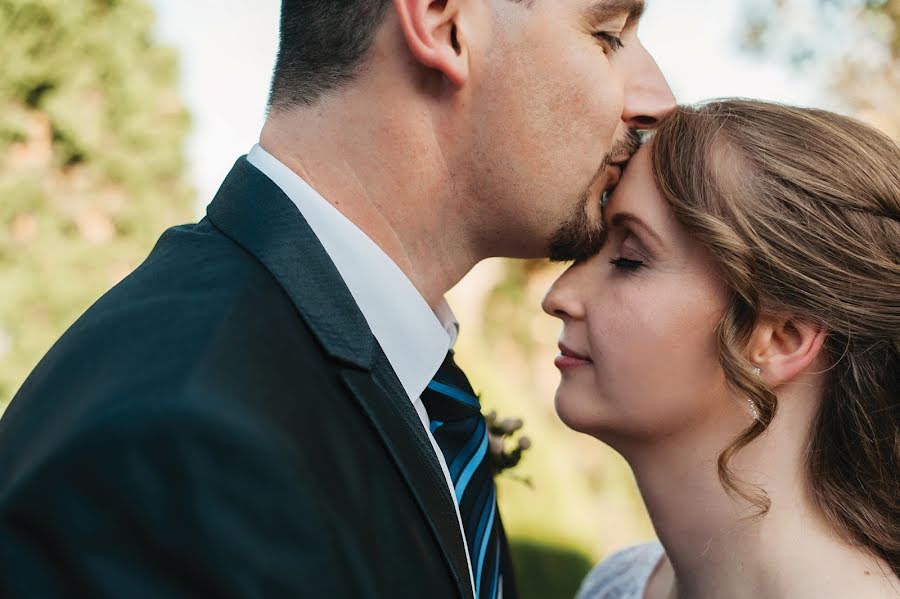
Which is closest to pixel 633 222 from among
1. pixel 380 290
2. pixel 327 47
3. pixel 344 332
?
pixel 380 290

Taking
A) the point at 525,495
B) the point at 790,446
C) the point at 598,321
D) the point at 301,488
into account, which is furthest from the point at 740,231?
the point at 525,495

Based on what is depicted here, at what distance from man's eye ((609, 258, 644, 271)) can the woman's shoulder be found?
1.56 m

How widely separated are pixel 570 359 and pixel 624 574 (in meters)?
1.34

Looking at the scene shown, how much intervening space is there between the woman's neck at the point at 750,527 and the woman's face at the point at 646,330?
0.13 metres

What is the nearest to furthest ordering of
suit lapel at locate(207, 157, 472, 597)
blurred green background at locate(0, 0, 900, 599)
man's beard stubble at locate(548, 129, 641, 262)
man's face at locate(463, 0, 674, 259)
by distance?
suit lapel at locate(207, 157, 472, 597) < man's face at locate(463, 0, 674, 259) < man's beard stubble at locate(548, 129, 641, 262) < blurred green background at locate(0, 0, 900, 599)

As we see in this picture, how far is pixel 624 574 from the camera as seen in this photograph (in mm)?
3820

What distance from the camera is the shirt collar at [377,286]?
2.19 metres

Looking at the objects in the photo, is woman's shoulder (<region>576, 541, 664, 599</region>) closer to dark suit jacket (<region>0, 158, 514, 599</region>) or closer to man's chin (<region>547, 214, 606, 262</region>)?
man's chin (<region>547, 214, 606, 262</region>)

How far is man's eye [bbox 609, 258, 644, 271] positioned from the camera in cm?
288

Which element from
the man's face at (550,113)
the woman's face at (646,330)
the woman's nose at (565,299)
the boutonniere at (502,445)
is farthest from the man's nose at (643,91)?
the boutonniere at (502,445)

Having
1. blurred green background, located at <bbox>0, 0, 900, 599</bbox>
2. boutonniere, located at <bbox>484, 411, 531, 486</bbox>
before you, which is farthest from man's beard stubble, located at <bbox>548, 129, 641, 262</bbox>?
blurred green background, located at <bbox>0, 0, 900, 599</bbox>

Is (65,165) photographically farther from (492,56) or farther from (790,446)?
(790,446)

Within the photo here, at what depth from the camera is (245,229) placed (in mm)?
1995

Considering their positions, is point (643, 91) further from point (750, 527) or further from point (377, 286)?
point (750, 527)
